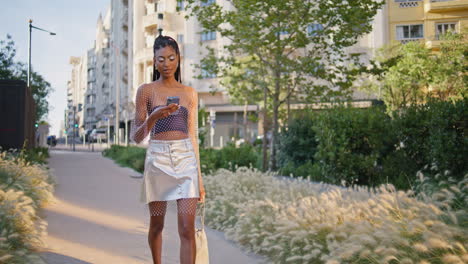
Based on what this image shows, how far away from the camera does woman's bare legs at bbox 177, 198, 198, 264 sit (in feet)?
10.5

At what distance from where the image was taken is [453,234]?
3248 millimetres

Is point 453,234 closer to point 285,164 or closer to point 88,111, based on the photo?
point 285,164

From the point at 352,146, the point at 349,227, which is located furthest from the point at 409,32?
the point at 349,227

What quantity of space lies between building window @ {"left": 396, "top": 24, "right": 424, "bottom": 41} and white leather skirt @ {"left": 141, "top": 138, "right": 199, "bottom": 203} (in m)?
7.62

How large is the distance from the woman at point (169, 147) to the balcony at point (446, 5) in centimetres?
710

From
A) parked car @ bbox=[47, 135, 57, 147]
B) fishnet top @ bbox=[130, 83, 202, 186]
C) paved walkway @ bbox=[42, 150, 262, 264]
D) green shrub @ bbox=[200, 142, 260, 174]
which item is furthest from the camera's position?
parked car @ bbox=[47, 135, 57, 147]

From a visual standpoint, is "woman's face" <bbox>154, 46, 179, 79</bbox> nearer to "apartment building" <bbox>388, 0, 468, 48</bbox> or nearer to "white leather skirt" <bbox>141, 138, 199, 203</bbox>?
"white leather skirt" <bbox>141, 138, 199, 203</bbox>

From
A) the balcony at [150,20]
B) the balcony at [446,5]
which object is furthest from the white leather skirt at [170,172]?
the balcony at [150,20]

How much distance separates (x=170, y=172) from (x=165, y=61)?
0.87 m

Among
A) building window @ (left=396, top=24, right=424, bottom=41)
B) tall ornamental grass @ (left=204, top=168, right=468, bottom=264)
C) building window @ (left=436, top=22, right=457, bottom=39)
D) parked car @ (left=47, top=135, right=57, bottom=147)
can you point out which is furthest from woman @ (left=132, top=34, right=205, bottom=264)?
parked car @ (left=47, top=135, right=57, bottom=147)

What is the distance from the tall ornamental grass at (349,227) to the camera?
3.29 metres

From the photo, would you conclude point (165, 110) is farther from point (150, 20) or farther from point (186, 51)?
point (150, 20)

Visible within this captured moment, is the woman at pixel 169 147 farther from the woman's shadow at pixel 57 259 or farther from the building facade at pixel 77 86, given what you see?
the building facade at pixel 77 86

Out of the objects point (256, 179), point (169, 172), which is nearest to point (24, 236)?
point (169, 172)
